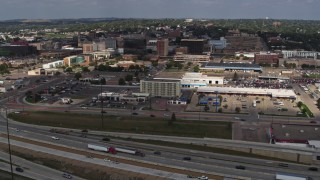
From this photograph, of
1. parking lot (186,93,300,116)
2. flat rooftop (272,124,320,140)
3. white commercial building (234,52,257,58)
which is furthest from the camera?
white commercial building (234,52,257,58)

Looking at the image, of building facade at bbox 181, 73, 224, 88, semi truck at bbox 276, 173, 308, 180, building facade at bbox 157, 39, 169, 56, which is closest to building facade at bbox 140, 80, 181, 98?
building facade at bbox 181, 73, 224, 88

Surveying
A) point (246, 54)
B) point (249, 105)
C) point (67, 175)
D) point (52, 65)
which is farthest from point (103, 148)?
point (246, 54)

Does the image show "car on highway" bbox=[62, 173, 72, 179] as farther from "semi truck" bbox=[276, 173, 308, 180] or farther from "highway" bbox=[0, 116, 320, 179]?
"semi truck" bbox=[276, 173, 308, 180]

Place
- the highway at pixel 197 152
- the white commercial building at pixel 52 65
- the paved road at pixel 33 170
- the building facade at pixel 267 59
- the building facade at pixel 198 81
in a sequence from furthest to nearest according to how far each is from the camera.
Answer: the building facade at pixel 267 59
the white commercial building at pixel 52 65
the building facade at pixel 198 81
the highway at pixel 197 152
the paved road at pixel 33 170

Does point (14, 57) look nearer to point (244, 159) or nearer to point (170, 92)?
point (170, 92)

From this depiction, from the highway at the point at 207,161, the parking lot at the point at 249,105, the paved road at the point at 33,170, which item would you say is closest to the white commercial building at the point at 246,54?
the parking lot at the point at 249,105

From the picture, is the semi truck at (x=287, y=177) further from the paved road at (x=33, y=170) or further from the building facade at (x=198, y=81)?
the building facade at (x=198, y=81)

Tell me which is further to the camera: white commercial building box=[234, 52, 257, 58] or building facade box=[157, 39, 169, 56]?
building facade box=[157, 39, 169, 56]
